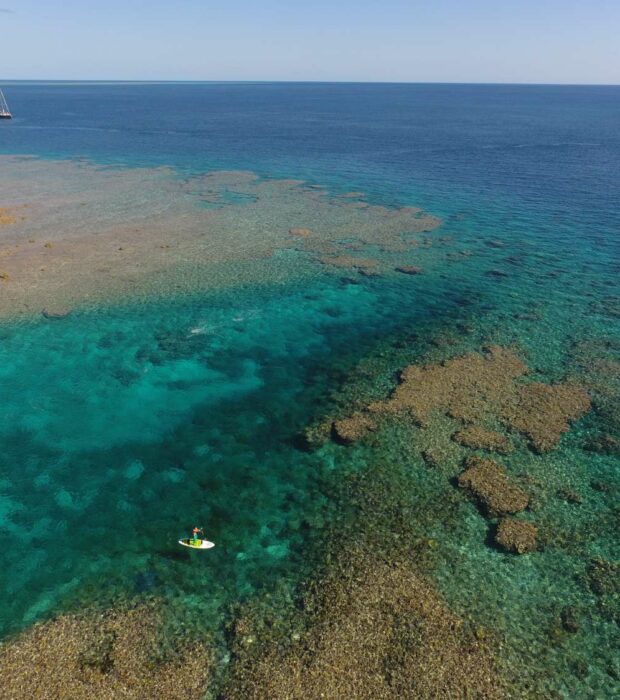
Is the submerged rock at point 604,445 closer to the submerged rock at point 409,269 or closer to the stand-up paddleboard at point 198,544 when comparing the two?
the stand-up paddleboard at point 198,544

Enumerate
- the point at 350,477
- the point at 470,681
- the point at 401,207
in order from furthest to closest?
the point at 401,207
the point at 350,477
the point at 470,681

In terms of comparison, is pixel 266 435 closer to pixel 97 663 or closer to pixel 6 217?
pixel 97 663

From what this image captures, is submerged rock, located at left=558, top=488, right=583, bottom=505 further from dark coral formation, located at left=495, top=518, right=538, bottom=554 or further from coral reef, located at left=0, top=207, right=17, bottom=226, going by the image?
coral reef, located at left=0, top=207, right=17, bottom=226

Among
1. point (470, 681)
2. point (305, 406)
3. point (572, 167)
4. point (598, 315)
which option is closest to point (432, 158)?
point (572, 167)

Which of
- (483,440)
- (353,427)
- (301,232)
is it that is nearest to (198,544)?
(353,427)

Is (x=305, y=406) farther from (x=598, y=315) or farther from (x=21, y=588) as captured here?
(x=598, y=315)

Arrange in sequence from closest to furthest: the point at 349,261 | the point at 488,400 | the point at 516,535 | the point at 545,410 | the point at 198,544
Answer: the point at 198,544
the point at 516,535
the point at 545,410
the point at 488,400
the point at 349,261
